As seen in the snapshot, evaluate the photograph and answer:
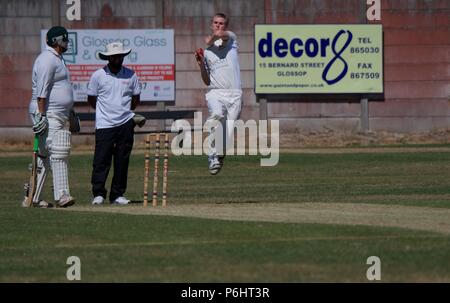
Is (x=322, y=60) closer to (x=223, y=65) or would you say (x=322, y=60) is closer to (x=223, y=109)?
(x=223, y=109)

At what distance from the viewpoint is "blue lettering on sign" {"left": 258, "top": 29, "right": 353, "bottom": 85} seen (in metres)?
35.2

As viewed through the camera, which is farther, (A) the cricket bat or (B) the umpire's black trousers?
(B) the umpire's black trousers

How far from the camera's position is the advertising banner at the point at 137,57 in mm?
34719

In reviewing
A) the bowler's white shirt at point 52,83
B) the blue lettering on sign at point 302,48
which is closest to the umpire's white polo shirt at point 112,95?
the bowler's white shirt at point 52,83

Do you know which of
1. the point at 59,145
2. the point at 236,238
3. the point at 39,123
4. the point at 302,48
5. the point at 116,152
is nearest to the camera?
the point at 236,238

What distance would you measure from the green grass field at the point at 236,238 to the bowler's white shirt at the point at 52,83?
141 centimetres

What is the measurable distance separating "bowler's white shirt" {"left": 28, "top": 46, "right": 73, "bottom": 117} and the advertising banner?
17427mm

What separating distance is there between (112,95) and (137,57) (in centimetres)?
1670

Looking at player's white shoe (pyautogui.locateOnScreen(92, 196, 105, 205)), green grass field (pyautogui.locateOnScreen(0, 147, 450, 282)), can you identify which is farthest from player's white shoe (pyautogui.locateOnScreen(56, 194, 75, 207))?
player's white shoe (pyautogui.locateOnScreen(92, 196, 105, 205))

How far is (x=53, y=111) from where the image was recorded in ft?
56.4

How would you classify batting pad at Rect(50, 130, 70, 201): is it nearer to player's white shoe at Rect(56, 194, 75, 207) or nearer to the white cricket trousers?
player's white shoe at Rect(56, 194, 75, 207)

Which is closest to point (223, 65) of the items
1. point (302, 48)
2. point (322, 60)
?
point (302, 48)
